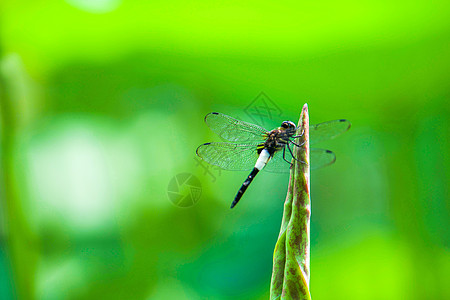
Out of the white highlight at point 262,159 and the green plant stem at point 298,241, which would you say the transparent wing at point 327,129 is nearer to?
the white highlight at point 262,159

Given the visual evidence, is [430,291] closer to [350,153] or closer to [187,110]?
[350,153]

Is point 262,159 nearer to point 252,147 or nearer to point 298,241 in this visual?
point 252,147

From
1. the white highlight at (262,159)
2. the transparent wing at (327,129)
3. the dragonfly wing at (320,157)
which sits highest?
the transparent wing at (327,129)

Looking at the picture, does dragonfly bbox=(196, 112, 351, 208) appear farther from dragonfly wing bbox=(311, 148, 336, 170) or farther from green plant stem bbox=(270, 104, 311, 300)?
green plant stem bbox=(270, 104, 311, 300)

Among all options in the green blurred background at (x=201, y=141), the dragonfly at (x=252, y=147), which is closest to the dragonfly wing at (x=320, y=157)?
the dragonfly at (x=252, y=147)

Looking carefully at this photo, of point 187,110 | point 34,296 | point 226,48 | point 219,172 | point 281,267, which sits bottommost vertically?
point 34,296

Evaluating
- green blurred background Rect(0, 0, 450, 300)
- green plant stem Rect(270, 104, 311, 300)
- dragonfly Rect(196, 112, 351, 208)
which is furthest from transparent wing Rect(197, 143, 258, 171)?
green plant stem Rect(270, 104, 311, 300)

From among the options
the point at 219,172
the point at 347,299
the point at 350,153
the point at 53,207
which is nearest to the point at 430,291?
the point at 347,299

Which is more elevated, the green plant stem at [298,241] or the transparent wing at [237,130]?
the transparent wing at [237,130]
